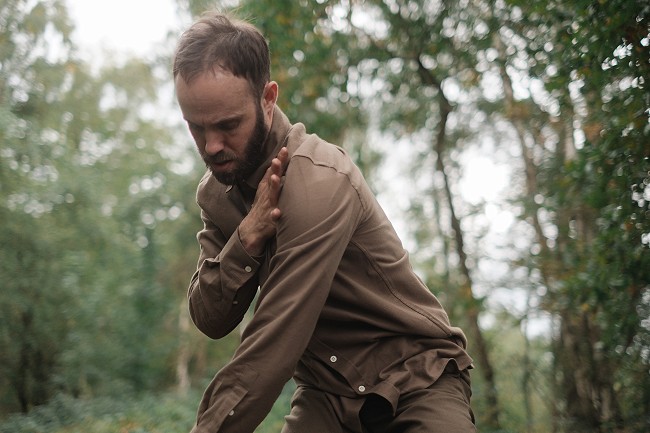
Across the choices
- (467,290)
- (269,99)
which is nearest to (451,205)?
(467,290)

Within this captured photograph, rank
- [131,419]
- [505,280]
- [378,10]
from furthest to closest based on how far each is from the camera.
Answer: [505,280] → [378,10] → [131,419]

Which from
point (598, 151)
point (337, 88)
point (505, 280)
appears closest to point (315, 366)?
point (598, 151)

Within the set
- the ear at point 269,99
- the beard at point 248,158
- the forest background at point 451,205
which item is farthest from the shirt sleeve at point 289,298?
the forest background at point 451,205

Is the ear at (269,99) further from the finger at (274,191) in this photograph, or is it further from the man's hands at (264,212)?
the finger at (274,191)

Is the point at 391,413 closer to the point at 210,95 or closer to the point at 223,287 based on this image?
the point at 223,287

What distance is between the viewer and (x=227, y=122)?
251 centimetres

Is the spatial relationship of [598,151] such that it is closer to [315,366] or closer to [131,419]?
[315,366]

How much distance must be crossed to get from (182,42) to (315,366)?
1.24 m

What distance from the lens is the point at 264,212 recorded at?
8.44 feet

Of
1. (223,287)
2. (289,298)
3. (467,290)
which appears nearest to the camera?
(289,298)

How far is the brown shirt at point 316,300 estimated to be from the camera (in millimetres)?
2275

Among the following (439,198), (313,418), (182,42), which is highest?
(439,198)

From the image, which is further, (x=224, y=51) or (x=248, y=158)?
(x=248, y=158)

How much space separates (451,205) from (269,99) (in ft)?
29.2
